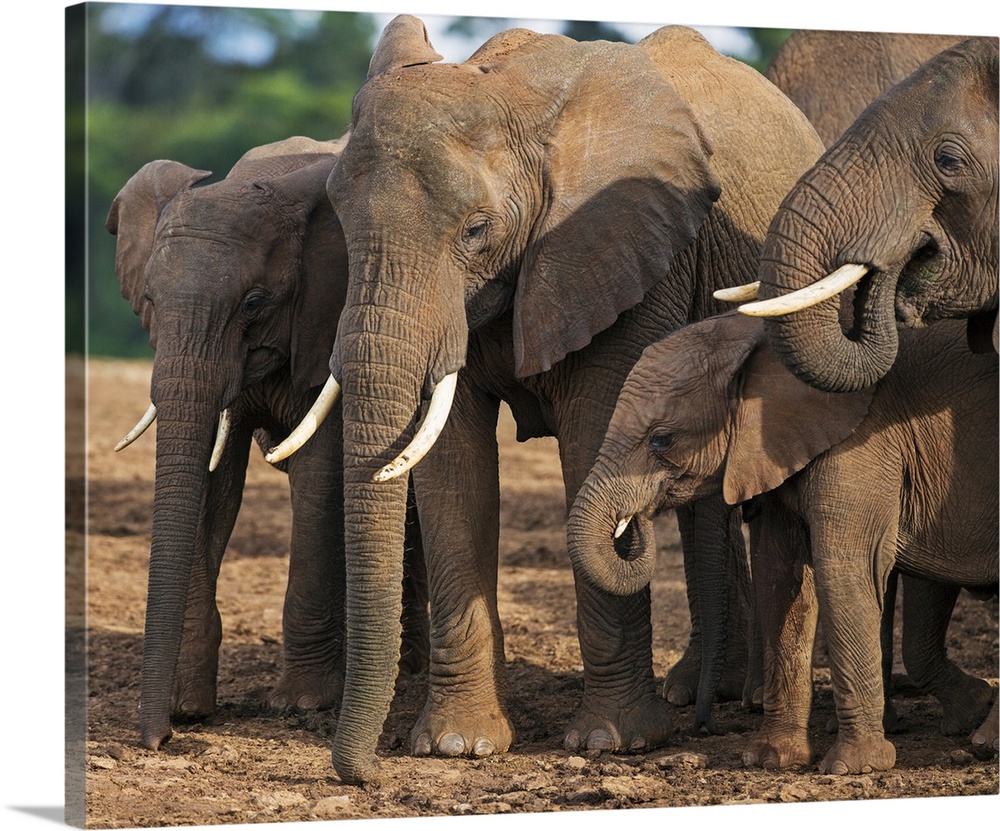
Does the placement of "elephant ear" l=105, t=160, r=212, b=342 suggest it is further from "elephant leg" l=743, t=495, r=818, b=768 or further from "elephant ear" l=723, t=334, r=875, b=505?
"elephant leg" l=743, t=495, r=818, b=768

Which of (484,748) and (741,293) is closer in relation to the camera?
(741,293)

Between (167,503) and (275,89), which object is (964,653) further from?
(275,89)

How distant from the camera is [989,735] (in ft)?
21.9

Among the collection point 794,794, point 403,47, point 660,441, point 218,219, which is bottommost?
point 794,794

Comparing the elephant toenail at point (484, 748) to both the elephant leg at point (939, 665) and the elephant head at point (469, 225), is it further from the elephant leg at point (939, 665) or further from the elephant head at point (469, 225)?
the elephant leg at point (939, 665)

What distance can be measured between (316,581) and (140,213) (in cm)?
161

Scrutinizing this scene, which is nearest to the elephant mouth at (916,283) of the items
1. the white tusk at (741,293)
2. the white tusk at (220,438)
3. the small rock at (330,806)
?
the white tusk at (741,293)

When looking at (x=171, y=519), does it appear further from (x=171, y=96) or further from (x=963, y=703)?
(x=171, y=96)

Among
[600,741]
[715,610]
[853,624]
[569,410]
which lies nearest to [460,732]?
[600,741]

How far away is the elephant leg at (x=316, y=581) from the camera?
7.56 meters

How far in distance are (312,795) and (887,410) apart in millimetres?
2155

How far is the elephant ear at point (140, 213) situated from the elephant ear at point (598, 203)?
1.80 meters

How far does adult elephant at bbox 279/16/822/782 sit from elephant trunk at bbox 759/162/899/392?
2.37 feet

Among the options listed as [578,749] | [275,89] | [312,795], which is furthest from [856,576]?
[275,89]
